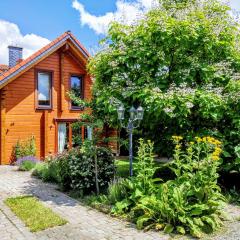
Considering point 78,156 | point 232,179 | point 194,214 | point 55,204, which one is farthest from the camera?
point 232,179

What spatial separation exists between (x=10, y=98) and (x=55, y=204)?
8.52 metres

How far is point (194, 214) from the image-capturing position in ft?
18.2

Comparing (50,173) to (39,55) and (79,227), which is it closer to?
(79,227)

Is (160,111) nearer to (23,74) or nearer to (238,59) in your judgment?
(238,59)

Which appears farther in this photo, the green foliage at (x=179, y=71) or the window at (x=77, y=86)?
the window at (x=77, y=86)

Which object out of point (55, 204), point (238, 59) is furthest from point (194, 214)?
point (238, 59)

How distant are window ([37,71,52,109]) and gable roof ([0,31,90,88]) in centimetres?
117

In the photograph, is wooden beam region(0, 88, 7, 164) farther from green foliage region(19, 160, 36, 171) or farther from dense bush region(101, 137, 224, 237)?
dense bush region(101, 137, 224, 237)

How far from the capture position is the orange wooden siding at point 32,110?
46.6ft

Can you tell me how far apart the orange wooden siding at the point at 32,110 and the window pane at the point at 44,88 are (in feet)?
1.03

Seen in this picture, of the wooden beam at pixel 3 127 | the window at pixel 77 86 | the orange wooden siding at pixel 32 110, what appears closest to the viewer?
the wooden beam at pixel 3 127

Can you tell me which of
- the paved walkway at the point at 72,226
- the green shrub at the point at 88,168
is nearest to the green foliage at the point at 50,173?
the paved walkway at the point at 72,226

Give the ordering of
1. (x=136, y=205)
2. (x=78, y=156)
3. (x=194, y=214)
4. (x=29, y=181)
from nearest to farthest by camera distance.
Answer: (x=194, y=214)
(x=136, y=205)
(x=78, y=156)
(x=29, y=181)

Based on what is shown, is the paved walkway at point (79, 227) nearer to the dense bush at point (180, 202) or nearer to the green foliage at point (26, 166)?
the dense bush at point (180, 202)
